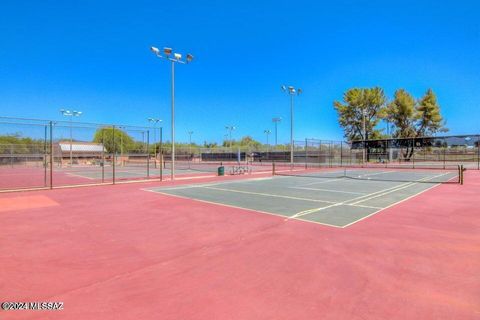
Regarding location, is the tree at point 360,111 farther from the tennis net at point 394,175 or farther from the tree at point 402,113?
the tennis net at point 394,175

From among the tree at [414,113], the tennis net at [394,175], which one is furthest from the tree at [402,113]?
the tennis net at [394,175]

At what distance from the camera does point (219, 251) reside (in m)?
5.18

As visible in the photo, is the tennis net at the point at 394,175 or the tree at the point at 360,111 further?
the tree at the point at 360,111

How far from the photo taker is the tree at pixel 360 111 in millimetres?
60125

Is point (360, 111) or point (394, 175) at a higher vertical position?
point (360, 111)

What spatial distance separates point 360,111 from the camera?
61.3 meters

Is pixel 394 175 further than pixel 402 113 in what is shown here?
No

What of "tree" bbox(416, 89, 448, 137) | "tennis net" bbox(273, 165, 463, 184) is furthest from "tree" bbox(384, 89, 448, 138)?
"tennis net" bbox(273, 165, 463, 184)

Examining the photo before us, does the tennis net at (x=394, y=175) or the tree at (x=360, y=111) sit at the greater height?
the tree at (x=360, y=111)

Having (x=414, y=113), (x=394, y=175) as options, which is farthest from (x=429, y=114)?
(x=394, y=175)

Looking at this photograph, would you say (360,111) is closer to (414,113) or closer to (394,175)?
(414,113)

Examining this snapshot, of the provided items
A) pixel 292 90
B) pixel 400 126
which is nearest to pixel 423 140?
pixel 292 90

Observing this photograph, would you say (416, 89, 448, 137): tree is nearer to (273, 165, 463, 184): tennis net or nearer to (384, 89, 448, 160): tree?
(384, 89, 448, 160): tree

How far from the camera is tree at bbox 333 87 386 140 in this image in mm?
60125
